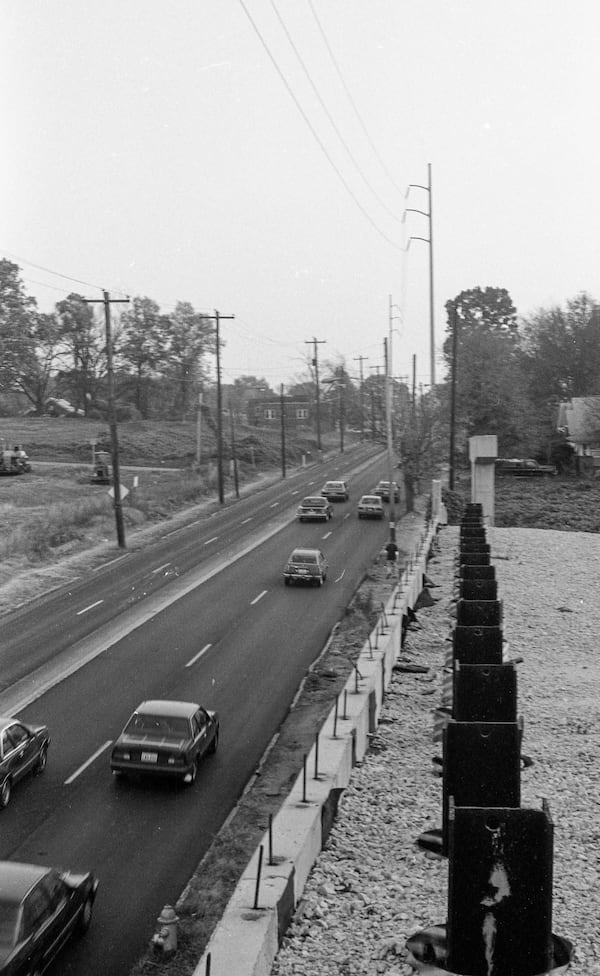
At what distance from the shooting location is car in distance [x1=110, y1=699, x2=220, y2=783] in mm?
16391

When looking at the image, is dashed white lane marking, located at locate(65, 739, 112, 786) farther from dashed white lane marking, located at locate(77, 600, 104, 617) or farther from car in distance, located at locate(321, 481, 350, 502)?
car in distance, located at locate(321, 481, 350, 502)

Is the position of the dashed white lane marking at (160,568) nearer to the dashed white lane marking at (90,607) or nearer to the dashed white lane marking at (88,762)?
the dashed white lane marking at (90,607)

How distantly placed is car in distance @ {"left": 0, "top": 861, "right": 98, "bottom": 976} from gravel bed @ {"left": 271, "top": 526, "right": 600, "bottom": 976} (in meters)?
2.59

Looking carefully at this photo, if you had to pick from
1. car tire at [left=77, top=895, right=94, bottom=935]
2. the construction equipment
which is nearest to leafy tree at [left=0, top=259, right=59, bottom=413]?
the construction equipment

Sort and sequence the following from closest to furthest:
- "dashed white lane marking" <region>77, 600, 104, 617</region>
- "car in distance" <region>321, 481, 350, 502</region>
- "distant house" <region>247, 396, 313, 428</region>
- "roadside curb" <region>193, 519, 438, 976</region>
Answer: "roadside curb" <region>193, 519, 438, 976</region> → "dashed white lane marking" <region>77, 600, 104, 617</region> → "car in distance" <region>321, 481, 350, 502</region> → "distant house" <region>247, 396, 313, 428</region>

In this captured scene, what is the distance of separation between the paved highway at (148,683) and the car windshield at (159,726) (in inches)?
36.4

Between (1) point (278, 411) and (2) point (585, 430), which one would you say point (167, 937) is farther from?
(1) point (278, 411)

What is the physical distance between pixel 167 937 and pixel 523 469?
2930 inches

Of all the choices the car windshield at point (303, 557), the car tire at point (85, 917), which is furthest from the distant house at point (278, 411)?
the car tire at point (85, 917)

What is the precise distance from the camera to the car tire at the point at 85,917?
1126cm

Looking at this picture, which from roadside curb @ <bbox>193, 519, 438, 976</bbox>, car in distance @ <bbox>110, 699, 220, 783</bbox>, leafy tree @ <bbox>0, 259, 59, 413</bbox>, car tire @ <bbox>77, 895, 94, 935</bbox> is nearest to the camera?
roadside curb @ <bbox>193, 519, 438, 976</bbox>

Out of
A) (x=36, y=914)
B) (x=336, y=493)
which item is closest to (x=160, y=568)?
(x=336, y=493)

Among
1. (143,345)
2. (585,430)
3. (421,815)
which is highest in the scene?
(143,345)

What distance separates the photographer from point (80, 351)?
→ 111m
